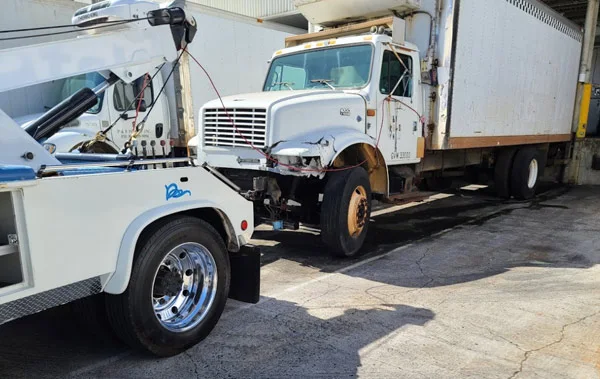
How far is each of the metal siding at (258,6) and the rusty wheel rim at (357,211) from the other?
13209mm

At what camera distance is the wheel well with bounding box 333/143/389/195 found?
241 inches

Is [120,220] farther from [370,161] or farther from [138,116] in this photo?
[138,116]

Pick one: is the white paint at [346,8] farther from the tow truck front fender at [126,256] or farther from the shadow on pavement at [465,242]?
the tow truck front fender at [126,256]

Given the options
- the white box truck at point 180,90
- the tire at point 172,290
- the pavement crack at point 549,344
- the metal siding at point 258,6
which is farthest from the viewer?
the metal siding at point 258,6

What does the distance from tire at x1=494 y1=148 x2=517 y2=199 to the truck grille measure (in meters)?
7.03

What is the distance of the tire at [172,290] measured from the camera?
2.92m

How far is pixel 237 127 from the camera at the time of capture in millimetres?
5496

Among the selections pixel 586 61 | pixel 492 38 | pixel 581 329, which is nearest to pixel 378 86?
pixel 492 38

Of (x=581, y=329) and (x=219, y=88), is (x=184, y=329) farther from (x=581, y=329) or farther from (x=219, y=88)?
(x=219, y=88)

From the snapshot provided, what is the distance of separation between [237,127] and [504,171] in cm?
711

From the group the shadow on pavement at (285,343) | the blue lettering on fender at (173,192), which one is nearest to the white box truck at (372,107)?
the shadow on pavement at (285,343)

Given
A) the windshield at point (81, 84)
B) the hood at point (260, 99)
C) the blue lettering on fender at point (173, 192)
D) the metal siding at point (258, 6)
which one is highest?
the metal siding at point (258, 6)

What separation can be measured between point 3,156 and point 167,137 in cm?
624

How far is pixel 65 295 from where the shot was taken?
8.46 ft
